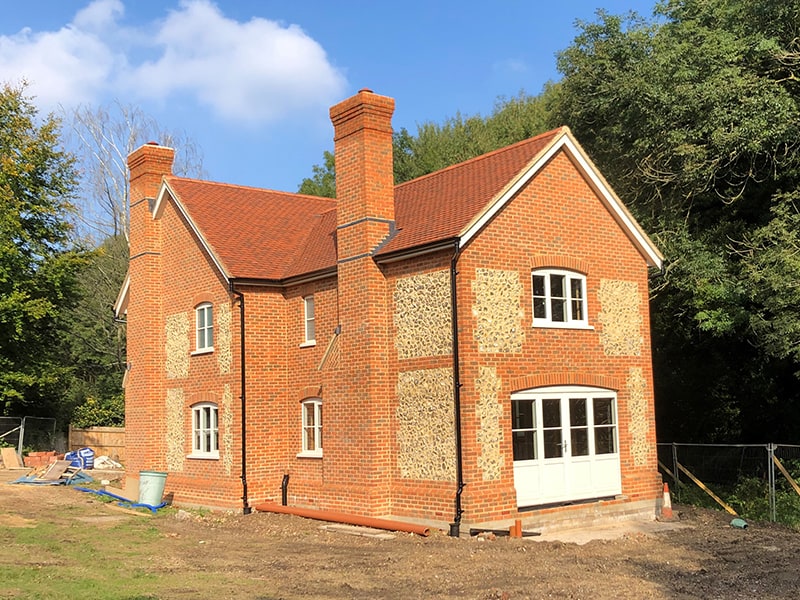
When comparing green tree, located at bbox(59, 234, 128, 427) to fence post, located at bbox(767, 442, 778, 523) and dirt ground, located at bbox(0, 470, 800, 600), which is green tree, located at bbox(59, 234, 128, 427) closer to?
dirt ground, located at bbox(0, 470, 800, 600)

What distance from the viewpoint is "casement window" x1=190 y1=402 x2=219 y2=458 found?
21.0m

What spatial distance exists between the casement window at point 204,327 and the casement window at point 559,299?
8387 millimetres

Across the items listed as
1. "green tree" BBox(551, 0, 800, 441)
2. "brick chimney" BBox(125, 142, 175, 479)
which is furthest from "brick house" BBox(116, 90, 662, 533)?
"green tree" BBox(551, 0, 800, 441)

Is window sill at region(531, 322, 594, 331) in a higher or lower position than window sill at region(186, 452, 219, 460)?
higher

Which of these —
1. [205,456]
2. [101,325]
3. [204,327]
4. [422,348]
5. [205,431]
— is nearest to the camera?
[422,348]

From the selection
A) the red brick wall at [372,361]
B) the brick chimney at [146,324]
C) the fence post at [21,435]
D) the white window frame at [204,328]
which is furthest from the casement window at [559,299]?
the fence post at [21,435]

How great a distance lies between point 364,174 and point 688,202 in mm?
10657

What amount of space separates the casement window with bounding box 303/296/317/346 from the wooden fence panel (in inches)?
575

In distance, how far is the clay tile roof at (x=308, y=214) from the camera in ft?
57.5

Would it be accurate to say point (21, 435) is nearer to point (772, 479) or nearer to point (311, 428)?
point (311, 428)

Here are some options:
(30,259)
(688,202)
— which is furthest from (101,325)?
(688,202)

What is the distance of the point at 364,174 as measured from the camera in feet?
59.8

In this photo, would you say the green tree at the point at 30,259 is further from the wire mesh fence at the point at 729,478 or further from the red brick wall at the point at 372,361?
the wire mesh fence at the point at 729,478

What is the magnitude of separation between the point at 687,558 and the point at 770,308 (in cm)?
720
